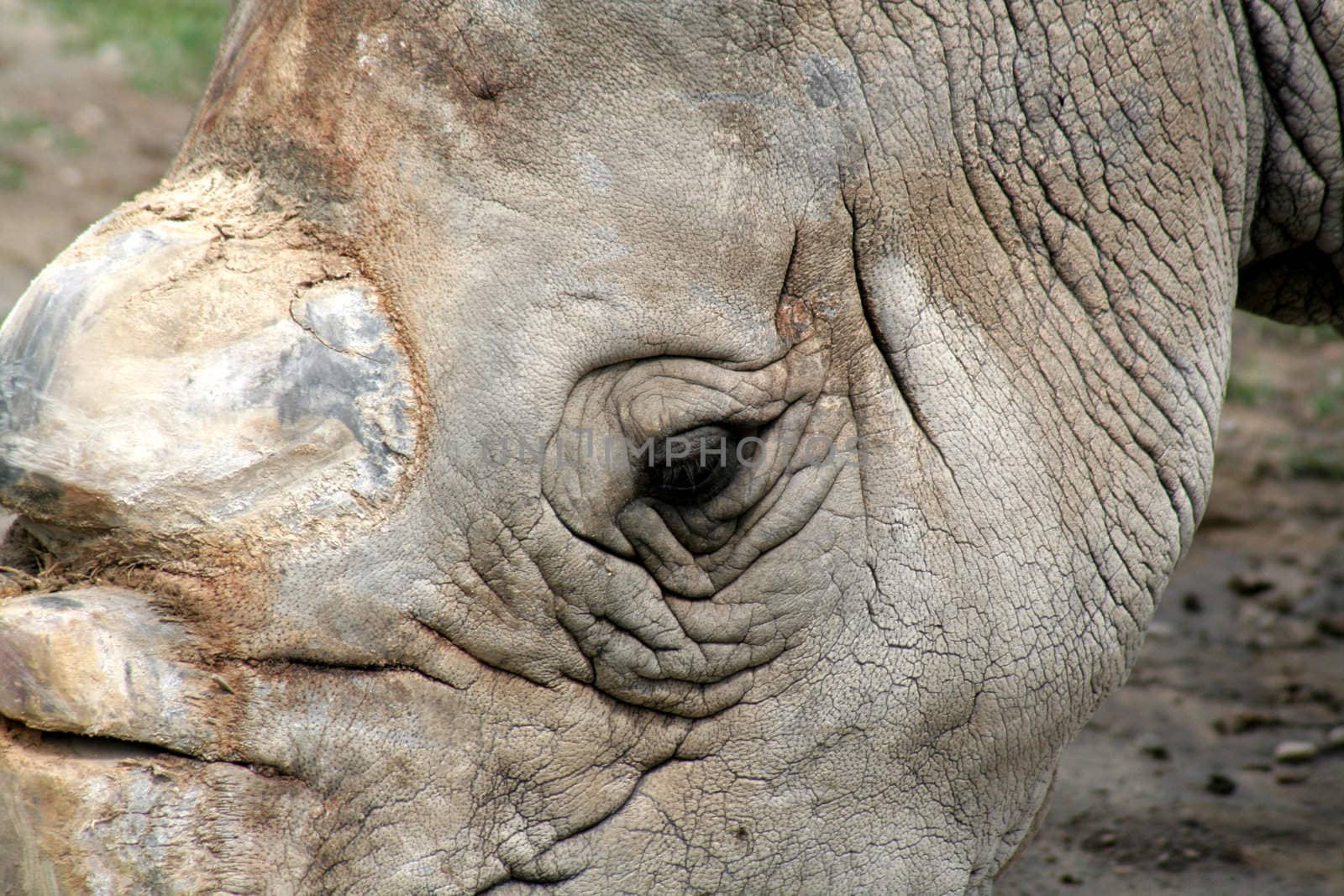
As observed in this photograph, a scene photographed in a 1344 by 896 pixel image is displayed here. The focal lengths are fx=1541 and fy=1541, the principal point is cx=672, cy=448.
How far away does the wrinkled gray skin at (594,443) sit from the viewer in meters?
2.43

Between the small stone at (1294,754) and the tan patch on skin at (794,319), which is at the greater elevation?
the tan patch on skin at (794,319)

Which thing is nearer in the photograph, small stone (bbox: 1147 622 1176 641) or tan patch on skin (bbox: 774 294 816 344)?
tan patch on skin (bbox: 774 294 816 344)

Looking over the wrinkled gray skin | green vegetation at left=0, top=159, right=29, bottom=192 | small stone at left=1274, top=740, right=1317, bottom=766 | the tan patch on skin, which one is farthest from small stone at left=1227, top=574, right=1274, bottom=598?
green vegetation at left=0, top=159, right=29, bottom=192

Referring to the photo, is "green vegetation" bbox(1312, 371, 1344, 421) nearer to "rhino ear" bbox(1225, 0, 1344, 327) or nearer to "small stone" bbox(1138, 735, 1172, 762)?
"small stone" bbox(1138, 735, 1172, 762)

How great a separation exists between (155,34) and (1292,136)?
356 inches

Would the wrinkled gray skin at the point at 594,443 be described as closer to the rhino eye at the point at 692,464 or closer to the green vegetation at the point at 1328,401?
the rhino eye at the point at 692,464

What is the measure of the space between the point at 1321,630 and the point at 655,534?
396 cm

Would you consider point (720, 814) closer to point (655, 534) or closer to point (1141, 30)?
point (655, 534)

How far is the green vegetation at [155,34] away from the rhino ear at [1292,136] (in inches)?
303

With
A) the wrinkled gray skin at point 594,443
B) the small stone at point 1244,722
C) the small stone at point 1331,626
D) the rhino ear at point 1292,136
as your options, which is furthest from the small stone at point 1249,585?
the wrinkled gray skin at point 594,443

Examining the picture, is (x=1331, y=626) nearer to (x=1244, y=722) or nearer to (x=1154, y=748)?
(x=1244, y=722)

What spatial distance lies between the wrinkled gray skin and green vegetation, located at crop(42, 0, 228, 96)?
7.74 m

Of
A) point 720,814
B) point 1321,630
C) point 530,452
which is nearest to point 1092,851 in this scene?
point 1321,630

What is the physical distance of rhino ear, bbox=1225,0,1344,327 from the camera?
3230 millimetres
